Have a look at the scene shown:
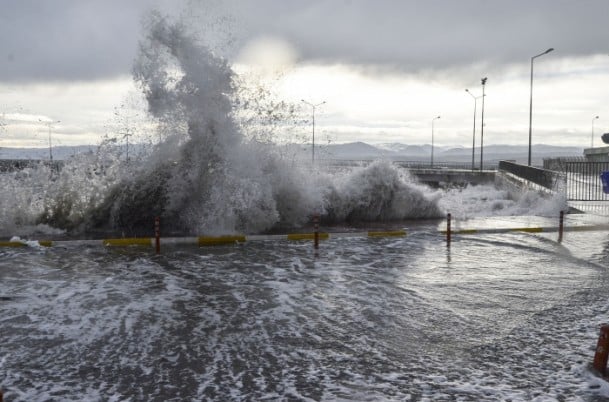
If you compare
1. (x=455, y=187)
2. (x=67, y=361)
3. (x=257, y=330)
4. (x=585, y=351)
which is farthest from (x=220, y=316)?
(x=455, y=187)

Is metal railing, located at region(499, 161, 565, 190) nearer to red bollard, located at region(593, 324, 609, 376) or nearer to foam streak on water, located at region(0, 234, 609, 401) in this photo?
foam streak on water, located at region(0, 234, 609, 401)

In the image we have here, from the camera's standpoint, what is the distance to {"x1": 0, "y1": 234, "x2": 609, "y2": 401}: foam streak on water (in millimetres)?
5254

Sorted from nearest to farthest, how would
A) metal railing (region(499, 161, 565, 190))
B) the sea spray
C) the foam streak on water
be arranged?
the foam streak on water < the sea spray < metal railing (region(499, 161, 565, 190))

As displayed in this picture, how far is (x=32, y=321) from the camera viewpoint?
289 inches

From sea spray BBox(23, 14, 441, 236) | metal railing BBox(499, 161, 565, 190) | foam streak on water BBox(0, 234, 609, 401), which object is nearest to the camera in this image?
foam streak on water BBox(0, 234, 609, 401)

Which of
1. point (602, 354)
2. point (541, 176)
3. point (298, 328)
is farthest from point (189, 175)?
point (541, 176)

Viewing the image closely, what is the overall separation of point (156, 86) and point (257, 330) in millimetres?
14406

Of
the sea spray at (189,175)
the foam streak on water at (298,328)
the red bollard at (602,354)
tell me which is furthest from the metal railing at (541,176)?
the red bollard at (602,354)

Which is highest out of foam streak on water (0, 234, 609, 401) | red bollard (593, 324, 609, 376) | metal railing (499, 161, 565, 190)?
metal railing (499, 161, 565, 190)

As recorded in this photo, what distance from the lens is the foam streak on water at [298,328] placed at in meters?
5.25

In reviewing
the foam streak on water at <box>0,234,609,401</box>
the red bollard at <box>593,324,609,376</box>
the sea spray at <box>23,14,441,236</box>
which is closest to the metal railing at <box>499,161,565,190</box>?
the sea spray at <box>23,14,441,236</box>

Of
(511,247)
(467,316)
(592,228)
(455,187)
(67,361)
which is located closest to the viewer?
(67,361)

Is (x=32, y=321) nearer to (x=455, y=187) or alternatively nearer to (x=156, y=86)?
(x=156, y=86)

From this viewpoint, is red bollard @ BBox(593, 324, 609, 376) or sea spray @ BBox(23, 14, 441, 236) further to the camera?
sea spray @ BBox(23, 14, 441, 236)
